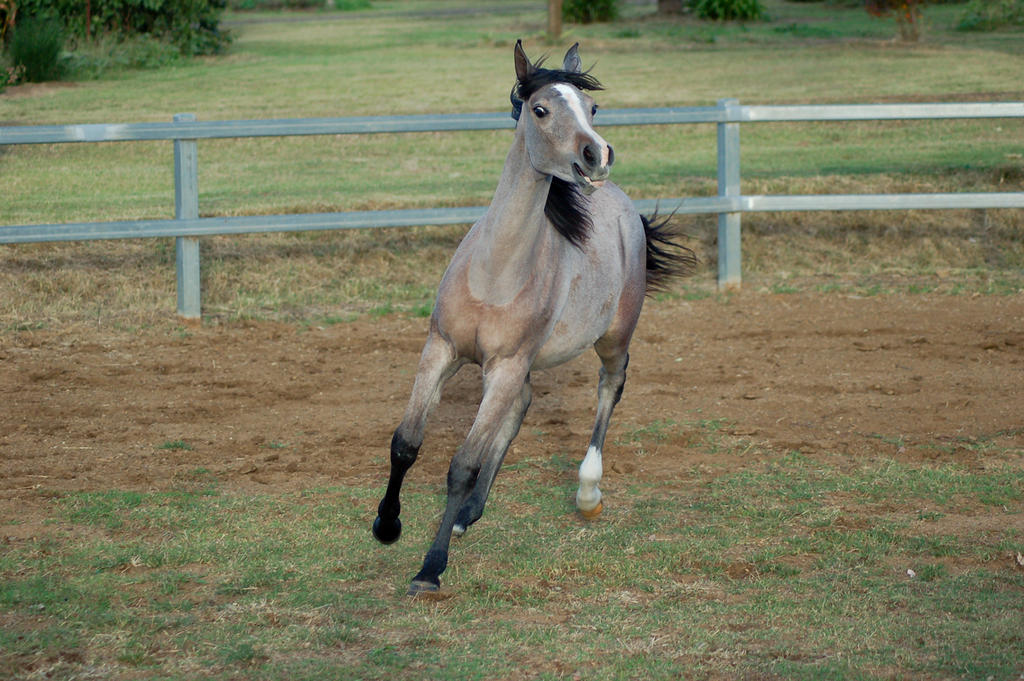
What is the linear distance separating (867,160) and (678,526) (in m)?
8.82

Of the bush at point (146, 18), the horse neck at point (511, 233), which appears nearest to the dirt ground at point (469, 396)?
the horse neck at point (511, 233)

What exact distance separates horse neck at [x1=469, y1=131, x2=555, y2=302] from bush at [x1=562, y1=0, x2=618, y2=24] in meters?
25.8

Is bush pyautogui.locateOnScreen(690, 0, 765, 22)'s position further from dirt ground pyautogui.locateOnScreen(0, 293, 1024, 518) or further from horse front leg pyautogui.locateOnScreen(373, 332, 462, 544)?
horse front leg pyautogui.locateOnScreen(373, 332, 462, 544)

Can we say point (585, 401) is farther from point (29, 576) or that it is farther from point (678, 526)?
point (29, 576)

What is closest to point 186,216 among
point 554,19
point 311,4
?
point 554,19

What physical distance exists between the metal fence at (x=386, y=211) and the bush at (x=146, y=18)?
465 inches

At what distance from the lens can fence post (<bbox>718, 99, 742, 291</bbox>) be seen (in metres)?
9.36

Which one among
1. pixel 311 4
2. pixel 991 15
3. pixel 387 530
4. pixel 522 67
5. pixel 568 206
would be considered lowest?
pixel 387 530

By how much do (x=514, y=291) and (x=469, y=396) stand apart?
8.99ft

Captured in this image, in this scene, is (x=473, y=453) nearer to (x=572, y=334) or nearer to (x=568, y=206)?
(x=572, y=334)

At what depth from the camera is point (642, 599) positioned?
434cm

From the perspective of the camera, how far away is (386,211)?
854 centimetres

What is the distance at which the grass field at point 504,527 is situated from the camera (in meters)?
3.87

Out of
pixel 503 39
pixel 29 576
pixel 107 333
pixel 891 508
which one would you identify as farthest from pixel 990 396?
pixel 503 39
